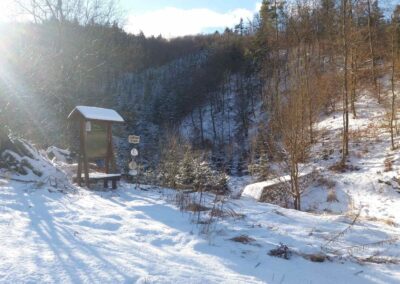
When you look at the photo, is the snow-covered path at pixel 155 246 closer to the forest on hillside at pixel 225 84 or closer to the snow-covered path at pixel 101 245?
the snow-covered path at pixel 101 245

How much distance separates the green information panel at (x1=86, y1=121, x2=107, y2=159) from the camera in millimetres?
9977

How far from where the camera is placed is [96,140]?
33.3ft

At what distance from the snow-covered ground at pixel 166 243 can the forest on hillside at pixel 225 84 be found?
11.9ft

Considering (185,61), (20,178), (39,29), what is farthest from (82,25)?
(185,61)

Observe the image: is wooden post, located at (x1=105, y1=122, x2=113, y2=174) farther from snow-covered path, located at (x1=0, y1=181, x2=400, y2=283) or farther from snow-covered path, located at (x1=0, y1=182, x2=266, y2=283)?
snow-covered path, located at (x1=0, y1=181, x2=400, y2=283)

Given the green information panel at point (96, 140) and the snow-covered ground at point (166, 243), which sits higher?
the green information panel at point (96, 140)

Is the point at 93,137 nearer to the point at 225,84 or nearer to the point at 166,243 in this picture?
the point at 166,243

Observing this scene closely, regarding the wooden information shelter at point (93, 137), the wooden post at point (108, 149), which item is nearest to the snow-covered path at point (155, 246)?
the wooden information shelter at point (93, 137)

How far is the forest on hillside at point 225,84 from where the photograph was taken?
13.8 m

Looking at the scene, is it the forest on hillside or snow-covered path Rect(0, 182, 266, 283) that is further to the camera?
the forest on hillside

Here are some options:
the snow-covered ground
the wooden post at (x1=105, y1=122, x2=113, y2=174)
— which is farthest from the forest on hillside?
A: the snow-covered ground

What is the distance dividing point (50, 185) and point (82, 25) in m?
17.2

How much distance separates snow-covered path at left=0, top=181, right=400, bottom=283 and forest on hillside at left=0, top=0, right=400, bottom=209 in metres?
4.07

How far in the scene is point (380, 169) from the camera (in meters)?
16.1
